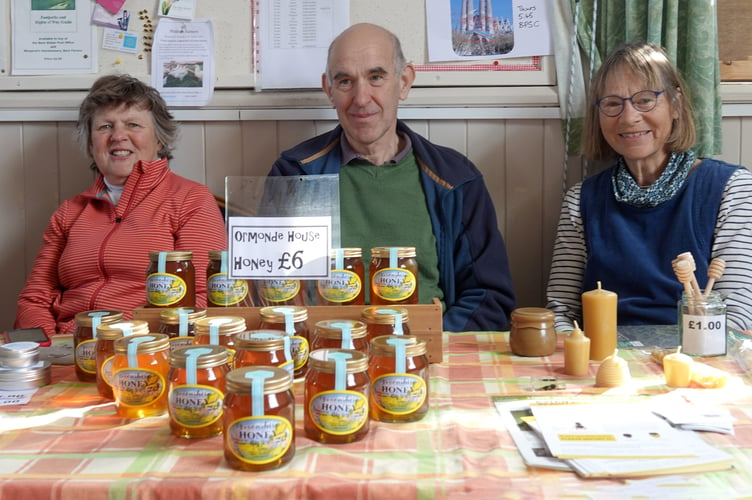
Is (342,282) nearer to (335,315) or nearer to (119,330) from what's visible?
(335,315)

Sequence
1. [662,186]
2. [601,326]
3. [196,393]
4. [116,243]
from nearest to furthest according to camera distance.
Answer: [196,393], [601,326], [662,186], [116,243]

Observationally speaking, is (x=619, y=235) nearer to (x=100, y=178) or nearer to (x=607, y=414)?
(x=607, y=414)

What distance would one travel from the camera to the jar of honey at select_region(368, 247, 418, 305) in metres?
1.32

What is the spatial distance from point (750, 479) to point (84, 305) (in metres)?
1.83

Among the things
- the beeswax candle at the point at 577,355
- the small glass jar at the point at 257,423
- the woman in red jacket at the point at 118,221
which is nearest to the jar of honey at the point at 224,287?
the small glass jar at the point at 257,423

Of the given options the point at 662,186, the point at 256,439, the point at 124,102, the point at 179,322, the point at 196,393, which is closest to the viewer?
the point at 256,439

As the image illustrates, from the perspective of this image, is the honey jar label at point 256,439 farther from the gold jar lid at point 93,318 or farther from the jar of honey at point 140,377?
the gold jar lid at point 93,318

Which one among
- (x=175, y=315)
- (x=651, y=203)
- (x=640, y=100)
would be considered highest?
(x=640, y=100)

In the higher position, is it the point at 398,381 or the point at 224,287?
the point at 224,287

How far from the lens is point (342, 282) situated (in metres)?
1.33

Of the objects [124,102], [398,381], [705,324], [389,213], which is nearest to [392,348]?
[398,381]

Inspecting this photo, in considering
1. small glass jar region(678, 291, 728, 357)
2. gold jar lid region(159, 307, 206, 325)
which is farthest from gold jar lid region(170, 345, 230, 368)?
small glass jar region(678, 291, 728, 357)

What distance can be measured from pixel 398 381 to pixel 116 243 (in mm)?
1386

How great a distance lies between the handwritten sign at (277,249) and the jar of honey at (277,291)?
2 cm
